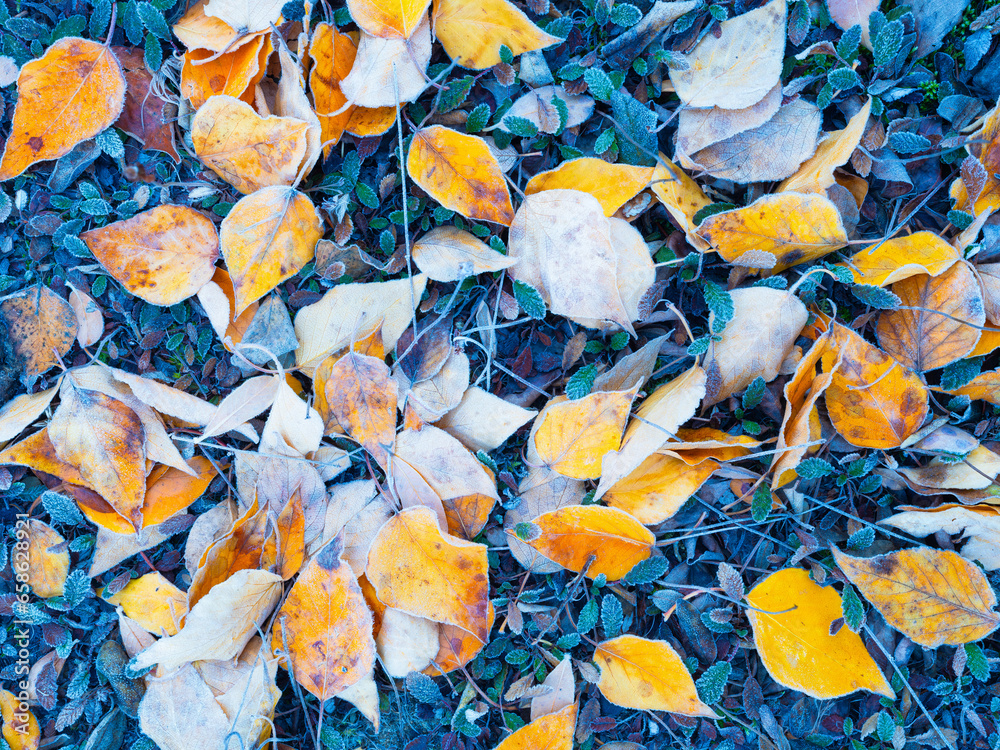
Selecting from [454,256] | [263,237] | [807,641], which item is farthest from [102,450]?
[807,641]

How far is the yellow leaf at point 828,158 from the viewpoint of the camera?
1013 mm

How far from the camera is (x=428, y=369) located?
1.07 meters

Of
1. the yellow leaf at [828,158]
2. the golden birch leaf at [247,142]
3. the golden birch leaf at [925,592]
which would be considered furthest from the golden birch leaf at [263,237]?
the golden birch leaf at [925,592]

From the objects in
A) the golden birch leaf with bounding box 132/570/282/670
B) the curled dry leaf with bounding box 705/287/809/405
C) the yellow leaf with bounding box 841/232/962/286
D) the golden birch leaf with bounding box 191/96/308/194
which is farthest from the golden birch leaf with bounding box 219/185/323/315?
the yellow leaf with bounding box 841/232/962/286

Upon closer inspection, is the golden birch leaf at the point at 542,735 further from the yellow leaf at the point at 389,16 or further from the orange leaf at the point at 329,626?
the yellow leaf at the point at 389,16

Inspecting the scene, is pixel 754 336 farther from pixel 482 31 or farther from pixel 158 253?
pixel 158 253

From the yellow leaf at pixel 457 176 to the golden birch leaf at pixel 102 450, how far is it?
65cm

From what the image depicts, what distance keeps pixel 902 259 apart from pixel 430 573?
914mm

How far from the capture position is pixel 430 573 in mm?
1008

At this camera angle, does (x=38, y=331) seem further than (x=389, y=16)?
Yes

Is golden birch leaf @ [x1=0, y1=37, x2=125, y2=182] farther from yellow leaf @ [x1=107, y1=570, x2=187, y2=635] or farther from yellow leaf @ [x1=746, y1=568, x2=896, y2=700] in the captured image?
yellow leaf @ [x1=746, y1=568, x2=896, y2=700]

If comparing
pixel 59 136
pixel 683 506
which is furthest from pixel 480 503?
pixel 59 136

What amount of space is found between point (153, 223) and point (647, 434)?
0.89 meters

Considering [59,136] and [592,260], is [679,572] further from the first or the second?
[59,136]
